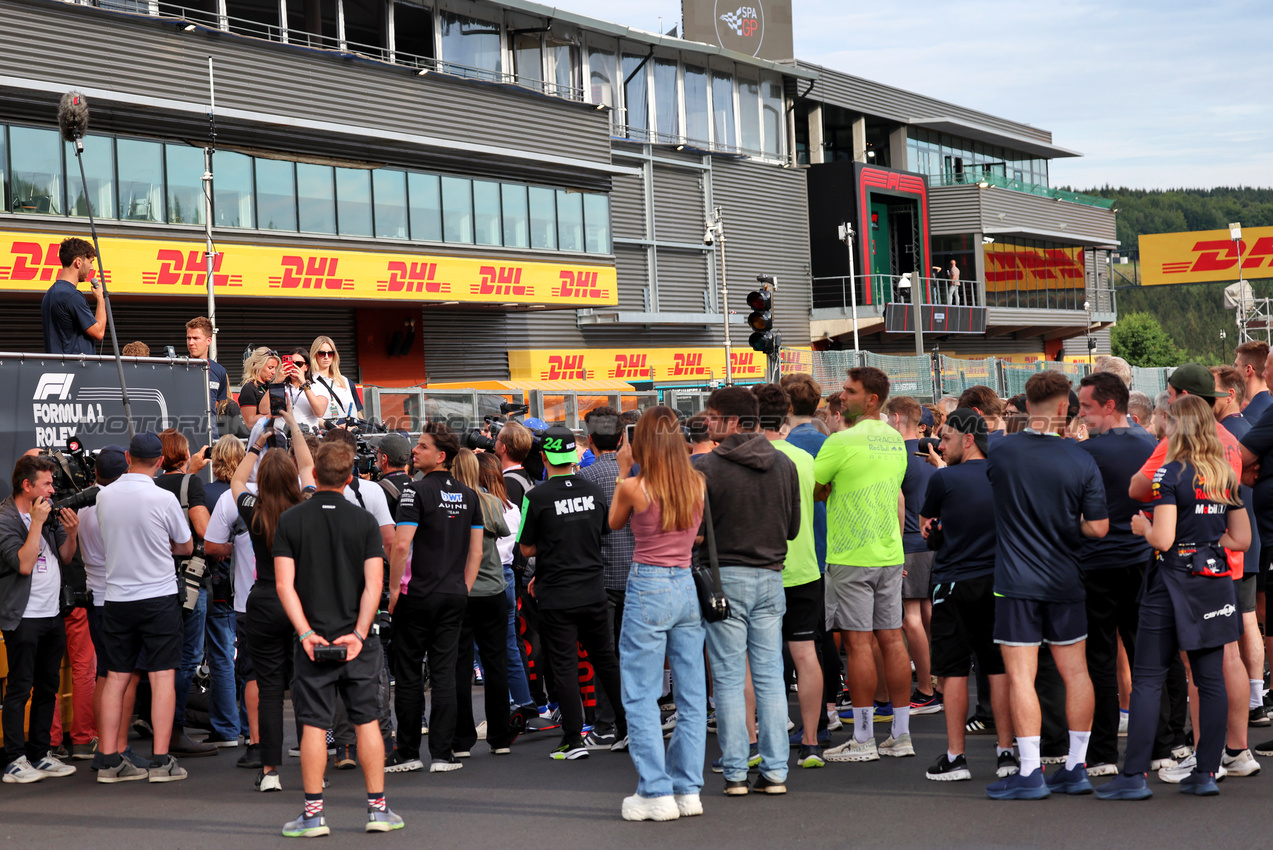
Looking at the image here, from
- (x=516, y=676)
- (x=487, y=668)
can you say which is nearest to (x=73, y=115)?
(x=487, y=668)

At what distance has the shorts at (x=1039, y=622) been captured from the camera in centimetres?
630

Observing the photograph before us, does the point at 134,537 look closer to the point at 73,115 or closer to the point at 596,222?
the point at 73,115

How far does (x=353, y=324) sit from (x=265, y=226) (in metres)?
4.10

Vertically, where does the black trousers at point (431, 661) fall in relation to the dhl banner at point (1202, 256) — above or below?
below

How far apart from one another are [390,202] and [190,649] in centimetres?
1894

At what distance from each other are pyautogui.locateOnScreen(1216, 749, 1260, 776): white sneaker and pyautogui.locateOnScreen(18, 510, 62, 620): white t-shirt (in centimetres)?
671

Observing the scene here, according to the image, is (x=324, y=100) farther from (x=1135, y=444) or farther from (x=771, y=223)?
(x=1135, y=444)

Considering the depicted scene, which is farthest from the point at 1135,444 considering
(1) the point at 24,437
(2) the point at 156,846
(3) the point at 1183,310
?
(3) the point at 1183,310

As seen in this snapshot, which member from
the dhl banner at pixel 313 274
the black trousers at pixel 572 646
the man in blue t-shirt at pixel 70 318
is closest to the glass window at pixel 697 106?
the dhl banner at pixel 313 274

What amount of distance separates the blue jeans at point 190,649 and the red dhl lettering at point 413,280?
17987mm

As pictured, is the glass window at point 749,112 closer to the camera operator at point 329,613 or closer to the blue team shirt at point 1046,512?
the blue team shirt at point 1046,512

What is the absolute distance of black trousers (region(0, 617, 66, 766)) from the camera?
24.4ft

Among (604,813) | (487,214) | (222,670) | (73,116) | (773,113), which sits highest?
(773,113)

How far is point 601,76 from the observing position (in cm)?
3284
